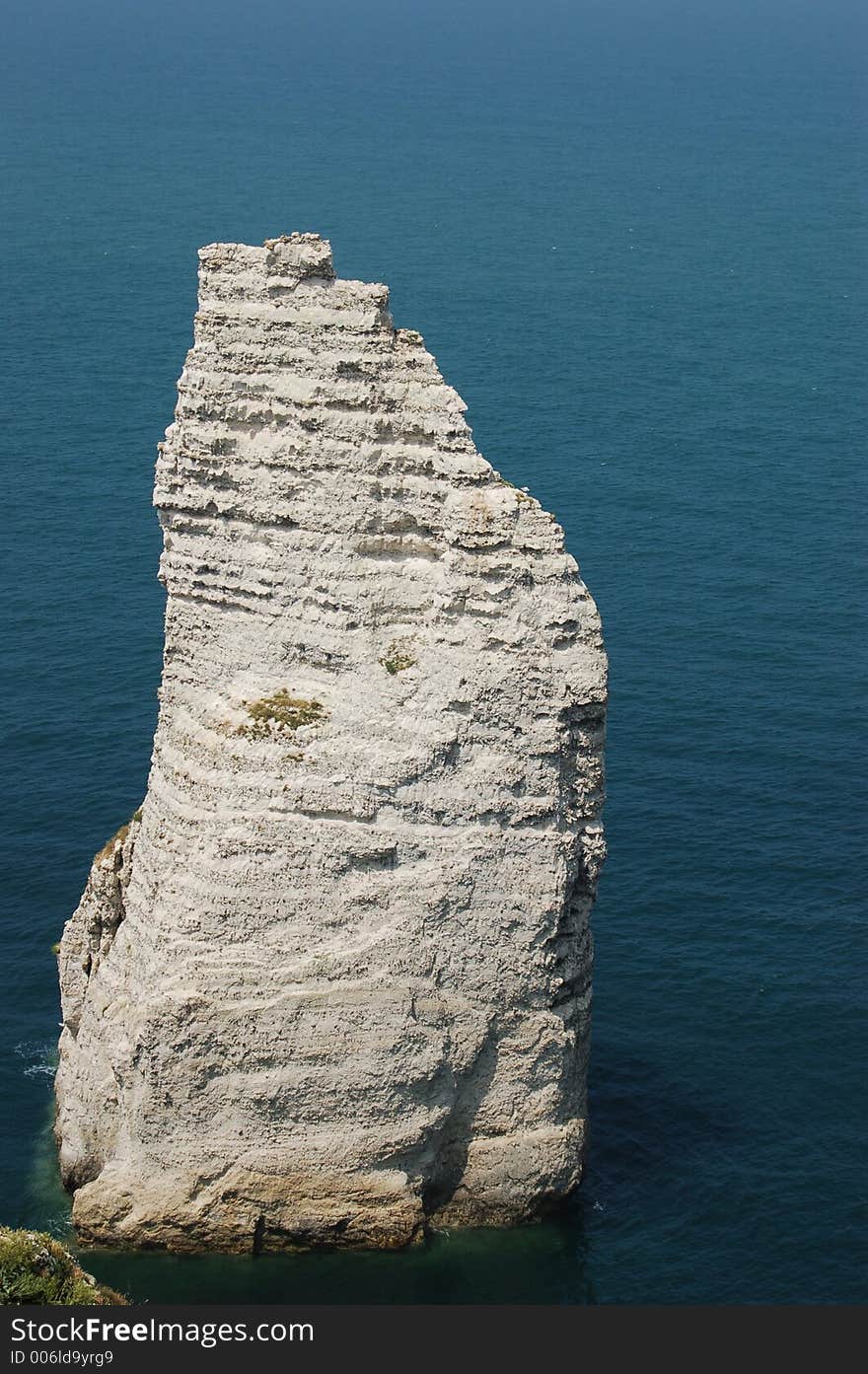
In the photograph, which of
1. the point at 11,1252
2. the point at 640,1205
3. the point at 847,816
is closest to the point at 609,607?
the point at 847,816

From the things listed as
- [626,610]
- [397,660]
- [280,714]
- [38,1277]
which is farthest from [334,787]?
[626,610]

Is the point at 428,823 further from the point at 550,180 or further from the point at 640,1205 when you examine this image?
the point at 550,180

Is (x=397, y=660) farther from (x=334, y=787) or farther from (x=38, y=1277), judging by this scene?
(x=38, y=1277)

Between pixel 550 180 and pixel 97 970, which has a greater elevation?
pixel 550 180

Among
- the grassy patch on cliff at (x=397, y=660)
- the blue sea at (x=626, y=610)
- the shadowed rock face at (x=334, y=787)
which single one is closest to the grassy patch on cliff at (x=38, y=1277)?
the blue sea at (x=626, y=610)

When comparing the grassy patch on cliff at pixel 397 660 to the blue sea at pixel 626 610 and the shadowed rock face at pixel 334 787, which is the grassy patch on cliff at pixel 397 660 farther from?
the blue sea at pixel 626 610

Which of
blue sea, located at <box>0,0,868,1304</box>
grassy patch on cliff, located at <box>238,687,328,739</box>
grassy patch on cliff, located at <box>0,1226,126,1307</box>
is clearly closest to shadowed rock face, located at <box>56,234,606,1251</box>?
grassy patch on cliff, located at <box>238,687,328,739</box>
